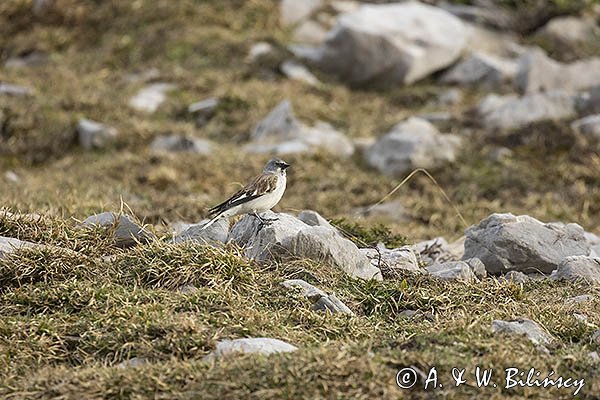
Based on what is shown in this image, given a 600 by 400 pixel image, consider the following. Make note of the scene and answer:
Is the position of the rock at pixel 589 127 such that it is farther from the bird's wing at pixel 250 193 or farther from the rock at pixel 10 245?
the rock at pixel 10 245

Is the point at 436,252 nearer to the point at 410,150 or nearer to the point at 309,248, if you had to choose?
the point at 309,248

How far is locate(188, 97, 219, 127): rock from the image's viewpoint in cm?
1845

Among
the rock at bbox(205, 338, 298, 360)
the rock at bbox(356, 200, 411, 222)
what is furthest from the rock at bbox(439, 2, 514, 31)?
the rock at bbox(205, 338, 298, 360)

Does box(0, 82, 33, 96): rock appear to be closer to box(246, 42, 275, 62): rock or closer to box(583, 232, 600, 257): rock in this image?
box(246, 42, 275, 62): rock

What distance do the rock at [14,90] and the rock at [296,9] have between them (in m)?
7.11

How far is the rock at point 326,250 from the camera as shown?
7.50 metres

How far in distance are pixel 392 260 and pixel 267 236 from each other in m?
1.17

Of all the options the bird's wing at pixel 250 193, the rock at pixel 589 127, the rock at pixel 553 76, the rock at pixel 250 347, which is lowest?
the rock at pixel 553 76

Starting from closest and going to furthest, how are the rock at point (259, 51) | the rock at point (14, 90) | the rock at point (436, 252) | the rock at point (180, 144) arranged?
1. the rock at point (436, 252)
2. the rock at point (180, 144)
3. the rock at point (14, 90)
4. the rock at point (259, 51)

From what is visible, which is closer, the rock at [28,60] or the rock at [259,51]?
the rock at [259,51]

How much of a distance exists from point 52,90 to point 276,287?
13936 mm

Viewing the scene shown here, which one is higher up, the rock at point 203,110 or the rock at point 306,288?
the rock at point 306,288

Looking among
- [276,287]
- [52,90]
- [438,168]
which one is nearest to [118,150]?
[52,90]

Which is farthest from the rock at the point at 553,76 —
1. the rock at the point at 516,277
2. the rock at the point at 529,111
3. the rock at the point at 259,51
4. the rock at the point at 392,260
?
the rock at the point at 392,260
